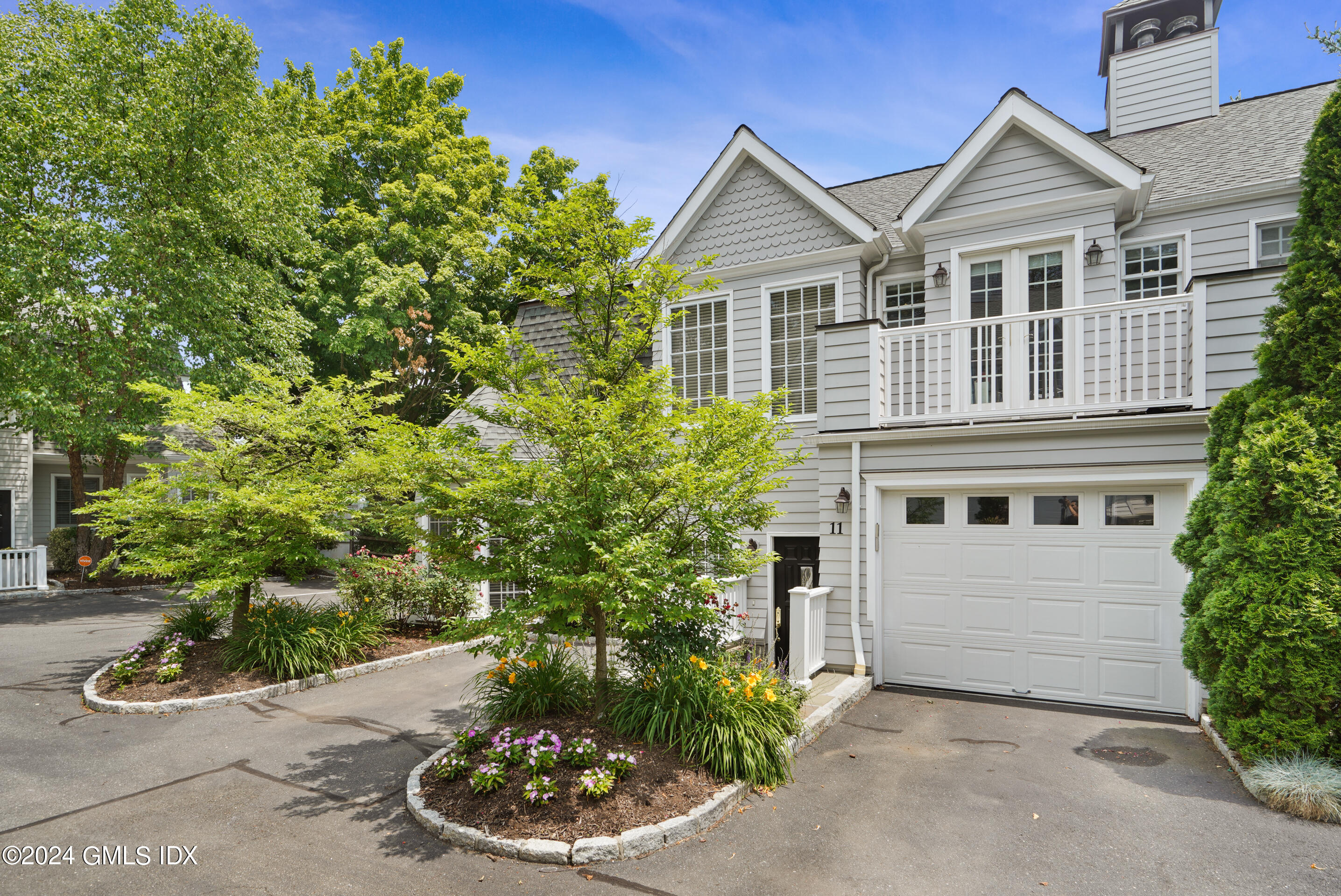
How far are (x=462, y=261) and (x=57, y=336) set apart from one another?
28.9 feet

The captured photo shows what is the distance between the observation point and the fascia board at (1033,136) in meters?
7.82

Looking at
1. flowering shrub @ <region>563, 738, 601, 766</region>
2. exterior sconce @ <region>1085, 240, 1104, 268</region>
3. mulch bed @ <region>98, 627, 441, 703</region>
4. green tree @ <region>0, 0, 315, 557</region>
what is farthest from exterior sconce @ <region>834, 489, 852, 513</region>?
green tree @ <region>0, 0, 315, 557</region>

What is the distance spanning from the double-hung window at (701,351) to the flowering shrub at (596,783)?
636cm

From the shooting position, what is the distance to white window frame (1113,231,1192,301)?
8.23 m

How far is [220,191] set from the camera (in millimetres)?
14461

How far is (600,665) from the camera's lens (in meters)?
5.45

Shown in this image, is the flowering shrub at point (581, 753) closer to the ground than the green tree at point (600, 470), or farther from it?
closer to the ground

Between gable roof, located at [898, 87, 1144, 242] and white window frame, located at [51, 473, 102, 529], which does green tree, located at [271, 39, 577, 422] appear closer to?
white window frame, located at [51, 473, 102, 529]

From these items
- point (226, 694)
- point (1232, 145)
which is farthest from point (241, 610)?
point (1232, 145)

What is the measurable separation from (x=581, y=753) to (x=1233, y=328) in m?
6.93

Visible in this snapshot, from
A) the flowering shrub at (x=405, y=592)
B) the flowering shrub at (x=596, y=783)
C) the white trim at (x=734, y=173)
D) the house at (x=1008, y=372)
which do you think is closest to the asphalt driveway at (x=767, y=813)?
the flowering shrub at (x=596, y=783)

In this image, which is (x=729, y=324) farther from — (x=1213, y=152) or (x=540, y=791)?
(x=540, y=791)

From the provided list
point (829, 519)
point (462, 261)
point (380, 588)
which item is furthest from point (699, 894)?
point (462, 261)

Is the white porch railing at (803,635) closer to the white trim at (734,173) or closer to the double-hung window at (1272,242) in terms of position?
the white trim at (734,173)
